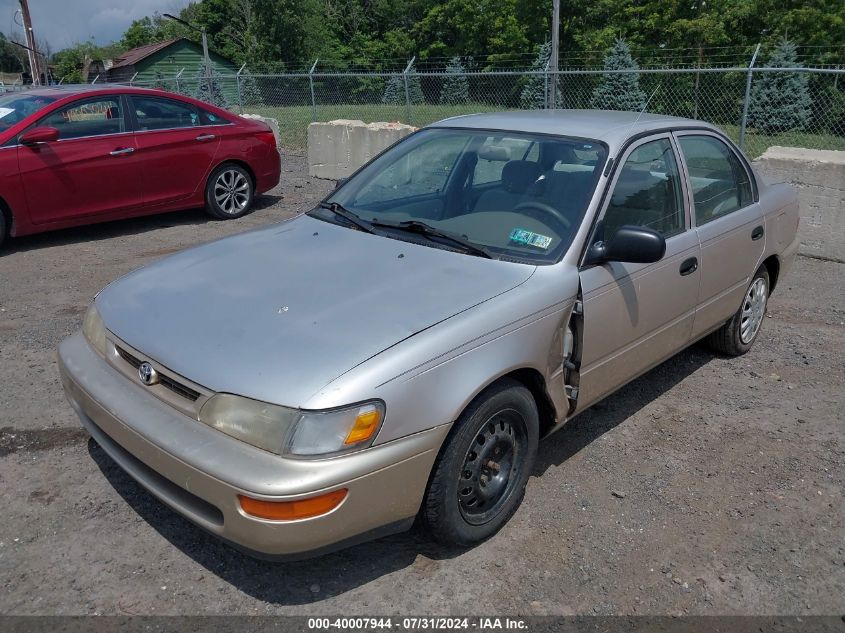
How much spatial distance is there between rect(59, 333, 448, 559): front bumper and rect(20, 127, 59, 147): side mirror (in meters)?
5.44

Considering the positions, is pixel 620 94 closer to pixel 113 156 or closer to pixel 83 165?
pixel 113 156

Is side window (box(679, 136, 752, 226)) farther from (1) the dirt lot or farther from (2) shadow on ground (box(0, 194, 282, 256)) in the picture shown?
(2) shadow on ground (box(0, 194, 282, 256))

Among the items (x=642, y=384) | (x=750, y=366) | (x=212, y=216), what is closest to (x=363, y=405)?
(x=642, y=384)

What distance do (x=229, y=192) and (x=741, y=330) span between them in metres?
6.29

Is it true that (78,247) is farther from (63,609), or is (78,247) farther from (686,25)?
(686,25)

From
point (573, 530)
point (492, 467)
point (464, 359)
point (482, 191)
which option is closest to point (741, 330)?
point (482, 191)

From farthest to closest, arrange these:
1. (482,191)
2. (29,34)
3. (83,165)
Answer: (29,34), (83,165), (482,191)

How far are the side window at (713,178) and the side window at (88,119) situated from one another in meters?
6.10

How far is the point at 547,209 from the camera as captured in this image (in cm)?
358

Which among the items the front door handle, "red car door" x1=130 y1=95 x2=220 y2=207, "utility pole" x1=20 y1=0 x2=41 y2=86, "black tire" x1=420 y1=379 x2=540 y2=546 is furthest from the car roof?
"utility pole" x1=20 y1=0 x2=41 y2=86

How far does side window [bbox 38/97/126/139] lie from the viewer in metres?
7.59

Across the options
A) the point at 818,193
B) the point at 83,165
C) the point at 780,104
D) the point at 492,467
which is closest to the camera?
the point at 492,467

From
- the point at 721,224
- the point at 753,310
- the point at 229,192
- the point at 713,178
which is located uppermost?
the point at 713,178

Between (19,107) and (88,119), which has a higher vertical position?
(19,107)
